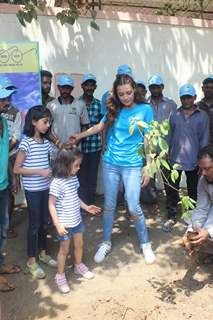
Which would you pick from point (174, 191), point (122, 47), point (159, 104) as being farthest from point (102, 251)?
point (122, 47)

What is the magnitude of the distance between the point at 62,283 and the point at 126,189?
1.05 metres

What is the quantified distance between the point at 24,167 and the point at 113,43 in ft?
8.76

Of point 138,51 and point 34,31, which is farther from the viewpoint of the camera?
point 138,51

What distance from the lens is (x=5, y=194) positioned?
3896 mm

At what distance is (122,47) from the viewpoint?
5973 millimetres

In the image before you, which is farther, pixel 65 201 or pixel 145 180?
pixel 145 180

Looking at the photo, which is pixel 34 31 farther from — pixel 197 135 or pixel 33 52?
pixel 197 135

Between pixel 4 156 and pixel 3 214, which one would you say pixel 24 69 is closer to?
pixel 4 156

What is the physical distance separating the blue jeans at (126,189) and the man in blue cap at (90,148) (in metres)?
1.10

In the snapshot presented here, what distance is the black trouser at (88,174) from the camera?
5.48 m

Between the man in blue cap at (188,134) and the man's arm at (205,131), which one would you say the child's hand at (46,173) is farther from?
the man's arm at (205,131)

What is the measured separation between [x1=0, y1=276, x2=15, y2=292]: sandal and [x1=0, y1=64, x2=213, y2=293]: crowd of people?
11mm

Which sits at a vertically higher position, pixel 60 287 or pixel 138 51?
pixel 138 51

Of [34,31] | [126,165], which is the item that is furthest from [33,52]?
[126,165]
